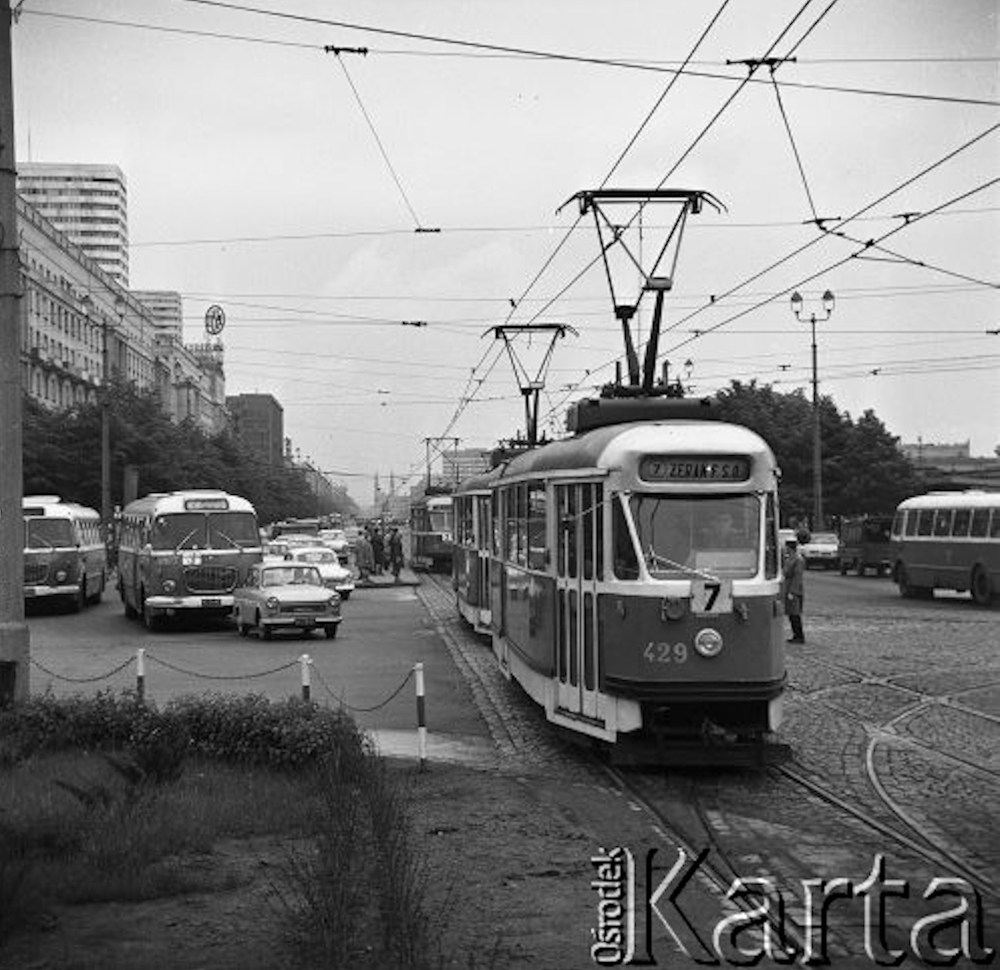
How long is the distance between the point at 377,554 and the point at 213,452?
72.7 ft

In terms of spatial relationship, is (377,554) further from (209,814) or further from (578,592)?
(209,814)

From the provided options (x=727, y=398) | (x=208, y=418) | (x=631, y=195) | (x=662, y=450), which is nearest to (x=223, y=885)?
(x=662, y=450)

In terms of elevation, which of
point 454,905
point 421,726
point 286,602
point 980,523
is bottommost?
point 454,905

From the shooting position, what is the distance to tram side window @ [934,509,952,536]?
36406mm

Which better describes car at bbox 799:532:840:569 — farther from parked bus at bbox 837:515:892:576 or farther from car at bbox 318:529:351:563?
car at bbox 318:529:351:563

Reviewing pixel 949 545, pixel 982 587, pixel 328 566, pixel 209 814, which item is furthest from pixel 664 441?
pixel 328 566

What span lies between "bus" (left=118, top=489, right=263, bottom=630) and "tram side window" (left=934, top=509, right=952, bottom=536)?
17109mm

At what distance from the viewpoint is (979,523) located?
114ft

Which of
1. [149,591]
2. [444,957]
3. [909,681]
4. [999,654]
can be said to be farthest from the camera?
[149,591]

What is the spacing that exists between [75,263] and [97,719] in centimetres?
7829

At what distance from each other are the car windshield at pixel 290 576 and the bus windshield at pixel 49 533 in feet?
29.8

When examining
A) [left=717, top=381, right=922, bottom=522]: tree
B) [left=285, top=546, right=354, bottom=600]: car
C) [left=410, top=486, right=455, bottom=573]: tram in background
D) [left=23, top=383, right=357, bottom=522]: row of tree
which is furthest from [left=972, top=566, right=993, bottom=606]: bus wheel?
[left=23, top=383, right=357, bottom=522]: row of tree

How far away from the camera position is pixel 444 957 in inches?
263

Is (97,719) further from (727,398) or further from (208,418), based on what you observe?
(208,418)
